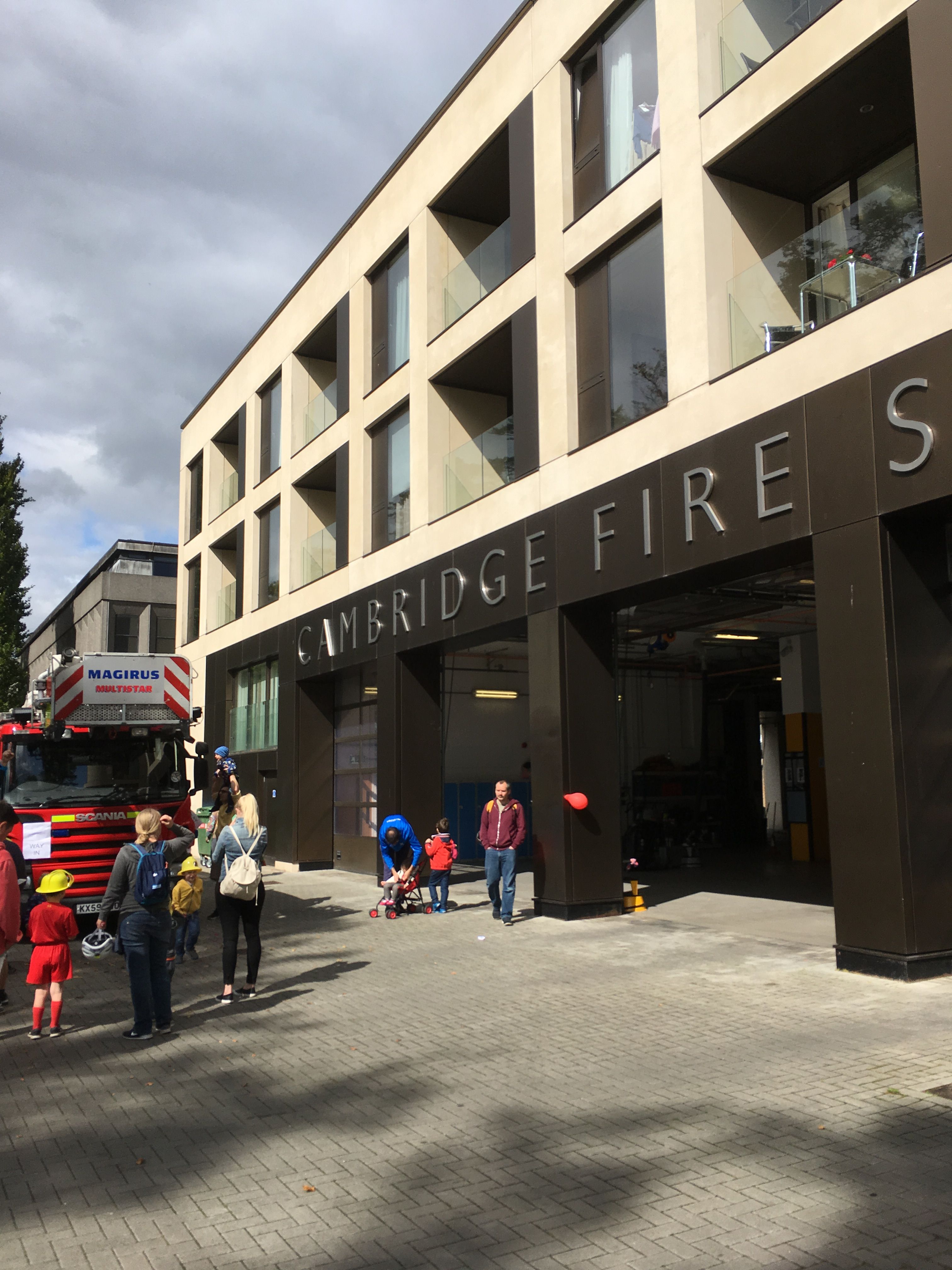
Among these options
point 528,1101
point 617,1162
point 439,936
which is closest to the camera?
point 617,1162

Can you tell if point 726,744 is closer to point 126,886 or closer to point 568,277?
point 568,277

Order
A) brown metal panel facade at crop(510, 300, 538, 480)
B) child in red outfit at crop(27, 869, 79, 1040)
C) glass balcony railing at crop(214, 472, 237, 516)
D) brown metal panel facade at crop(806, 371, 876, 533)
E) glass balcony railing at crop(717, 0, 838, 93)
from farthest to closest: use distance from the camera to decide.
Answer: glass balcony railing at crop(214, 472, 237, 516), brown metal panel facade at crop(510, 300, 538, 480), glass balcony railing at crop(717, 0, 838, 93), brown metal panel facade at crop(806, 371, 876, 533), child in red outfit at crop(27, 869, 79, 1040)

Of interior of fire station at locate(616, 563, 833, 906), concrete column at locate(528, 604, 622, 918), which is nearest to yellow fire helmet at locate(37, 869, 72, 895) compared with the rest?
concrete column at locate(528, 604, 622, 918)

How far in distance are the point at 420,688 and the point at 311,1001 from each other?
9776 millimetres

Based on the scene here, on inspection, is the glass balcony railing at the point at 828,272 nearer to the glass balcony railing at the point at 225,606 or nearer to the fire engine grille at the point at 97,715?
the fire engine grille at the point at 97,715

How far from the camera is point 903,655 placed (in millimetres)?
9398

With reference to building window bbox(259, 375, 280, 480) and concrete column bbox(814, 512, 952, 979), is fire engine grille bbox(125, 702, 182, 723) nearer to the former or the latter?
concrete column bbox(814, 512, 952, 979)

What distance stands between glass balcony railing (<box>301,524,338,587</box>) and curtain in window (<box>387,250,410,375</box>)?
395cm

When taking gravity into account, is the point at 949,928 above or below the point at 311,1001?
above

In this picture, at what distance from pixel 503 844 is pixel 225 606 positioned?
734 inches

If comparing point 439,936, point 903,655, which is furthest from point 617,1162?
point 439,936

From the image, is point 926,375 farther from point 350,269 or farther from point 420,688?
point 350,269

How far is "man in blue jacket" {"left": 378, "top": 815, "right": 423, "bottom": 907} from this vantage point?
15.2m

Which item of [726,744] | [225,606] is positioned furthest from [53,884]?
[726,744]
